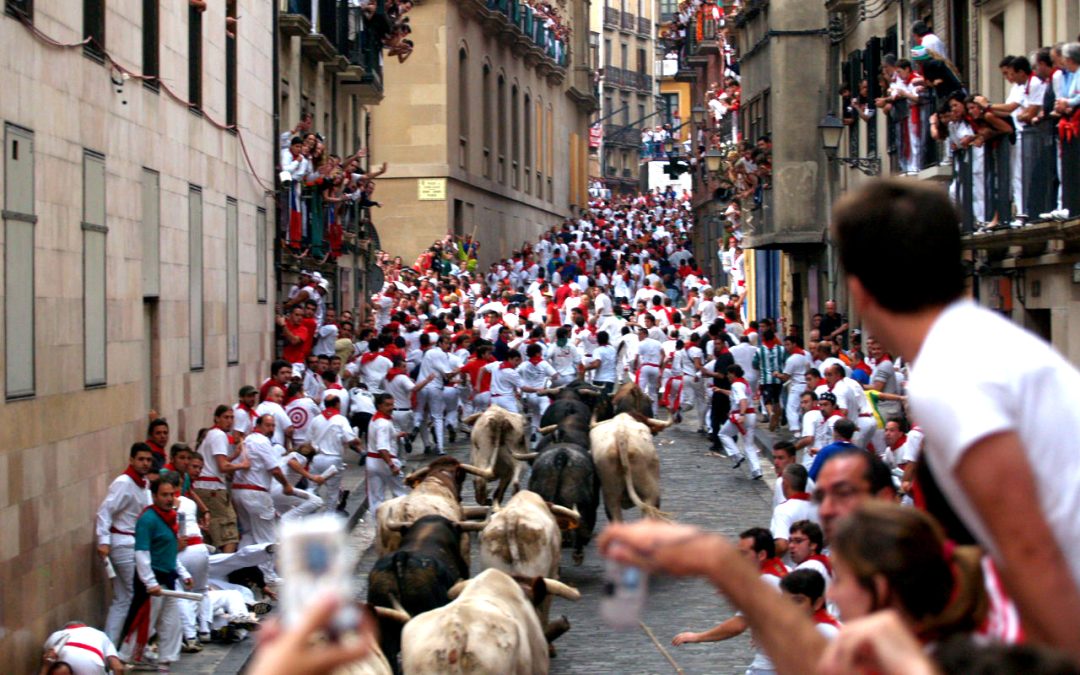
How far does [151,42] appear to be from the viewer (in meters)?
18.6

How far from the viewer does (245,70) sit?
993 inches

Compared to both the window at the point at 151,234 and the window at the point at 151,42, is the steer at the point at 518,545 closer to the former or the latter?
the window at the point at 151,234

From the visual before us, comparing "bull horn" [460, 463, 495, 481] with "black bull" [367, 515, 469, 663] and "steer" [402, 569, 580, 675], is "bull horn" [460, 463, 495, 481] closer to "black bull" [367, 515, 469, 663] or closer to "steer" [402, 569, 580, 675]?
"black bull" [367, 515, 469, 663]

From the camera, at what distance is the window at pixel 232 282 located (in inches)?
907

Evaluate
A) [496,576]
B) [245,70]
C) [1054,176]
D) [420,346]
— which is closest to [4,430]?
[496,576]

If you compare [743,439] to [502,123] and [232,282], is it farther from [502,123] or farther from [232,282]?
[502,123]

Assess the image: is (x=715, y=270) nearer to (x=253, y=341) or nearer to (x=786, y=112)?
(x=786, y=112)

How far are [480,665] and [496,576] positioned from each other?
1.21 meters

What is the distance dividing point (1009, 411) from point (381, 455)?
57.2 ft

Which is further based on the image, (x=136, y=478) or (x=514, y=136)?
(x=514, y=136)

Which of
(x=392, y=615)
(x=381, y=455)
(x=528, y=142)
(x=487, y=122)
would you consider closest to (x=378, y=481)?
(x=381, y=455)

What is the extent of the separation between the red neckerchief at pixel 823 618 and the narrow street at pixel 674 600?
125 centimetres

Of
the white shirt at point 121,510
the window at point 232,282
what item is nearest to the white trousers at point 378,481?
the window at point 232,282

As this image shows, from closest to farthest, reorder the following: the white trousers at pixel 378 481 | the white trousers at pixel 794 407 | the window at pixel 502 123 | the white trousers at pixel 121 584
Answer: the white trousers at pixel 121 584 → the white trousers at pixel 378 481 → the white trousers at pixel 794 407 → the window at pixel 502 123
